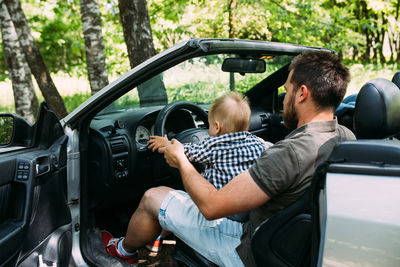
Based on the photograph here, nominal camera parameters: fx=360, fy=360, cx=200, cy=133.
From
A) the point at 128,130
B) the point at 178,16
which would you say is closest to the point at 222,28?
the point at 178,16

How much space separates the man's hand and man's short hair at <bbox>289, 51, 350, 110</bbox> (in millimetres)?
706

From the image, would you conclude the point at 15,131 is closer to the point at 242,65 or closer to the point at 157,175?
the point at 157,175

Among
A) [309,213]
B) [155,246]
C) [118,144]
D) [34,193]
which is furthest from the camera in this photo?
[155,246]

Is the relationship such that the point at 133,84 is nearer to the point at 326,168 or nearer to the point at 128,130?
the point at 128,130

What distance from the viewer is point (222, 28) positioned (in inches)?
412

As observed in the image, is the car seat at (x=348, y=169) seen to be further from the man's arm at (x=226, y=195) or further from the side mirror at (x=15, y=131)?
the side mirror at (x=15, y=131)

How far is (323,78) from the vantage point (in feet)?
5.49

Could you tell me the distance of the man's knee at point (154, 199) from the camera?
220 centimetres

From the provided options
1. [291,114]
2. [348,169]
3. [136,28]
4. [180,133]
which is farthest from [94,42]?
[348,169]

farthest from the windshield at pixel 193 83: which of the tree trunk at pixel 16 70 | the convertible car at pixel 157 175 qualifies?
the tree trunk at pixel 16 70

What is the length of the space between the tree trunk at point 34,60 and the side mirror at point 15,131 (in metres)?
4.26

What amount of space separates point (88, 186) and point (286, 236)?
157 cm

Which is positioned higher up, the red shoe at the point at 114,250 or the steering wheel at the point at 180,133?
the steering wheel at the point at 180,133

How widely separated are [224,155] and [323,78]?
25.7 inches
